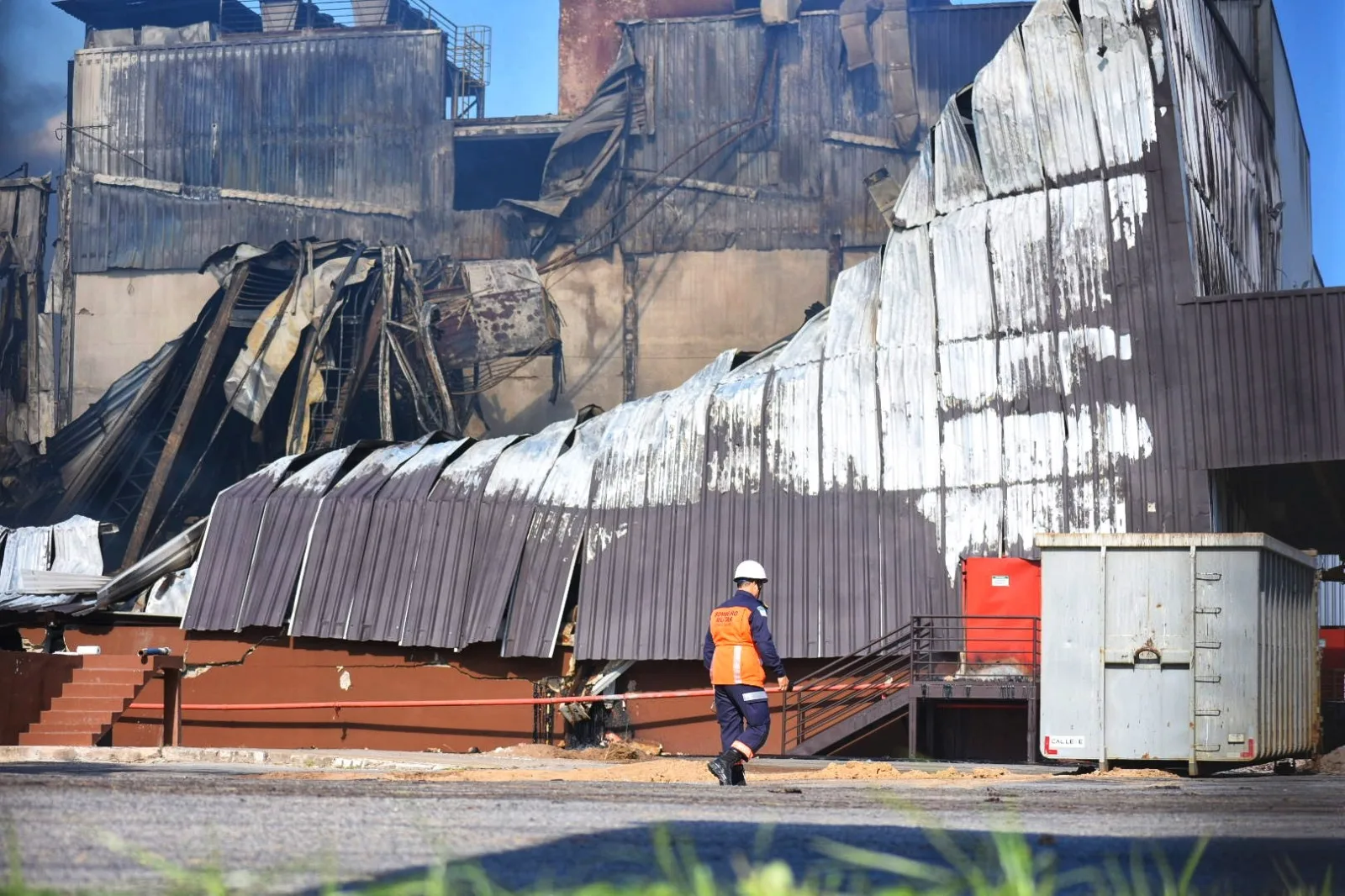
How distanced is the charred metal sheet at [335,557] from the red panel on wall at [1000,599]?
10.2m

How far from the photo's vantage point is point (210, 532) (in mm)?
27828

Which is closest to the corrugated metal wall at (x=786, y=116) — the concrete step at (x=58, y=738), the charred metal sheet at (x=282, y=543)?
the charred metal sheet at (x=282, y=543)

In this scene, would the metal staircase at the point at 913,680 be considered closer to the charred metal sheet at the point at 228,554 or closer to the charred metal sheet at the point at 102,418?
the charred metal sheet at the point at 228,554

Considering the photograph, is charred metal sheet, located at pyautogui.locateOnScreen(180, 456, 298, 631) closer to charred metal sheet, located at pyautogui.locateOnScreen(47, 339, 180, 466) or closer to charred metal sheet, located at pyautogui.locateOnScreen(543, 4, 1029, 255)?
charred metal sheet, located at pyautogui.locateOnScreen(47, 339, 180, 466)

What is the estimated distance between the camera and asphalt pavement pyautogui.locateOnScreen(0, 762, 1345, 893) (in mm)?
4578

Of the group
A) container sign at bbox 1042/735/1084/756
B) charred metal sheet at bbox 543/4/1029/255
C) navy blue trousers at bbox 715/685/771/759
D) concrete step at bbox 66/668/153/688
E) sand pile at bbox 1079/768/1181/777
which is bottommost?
sand pile at bbox 1079/768/1181/777

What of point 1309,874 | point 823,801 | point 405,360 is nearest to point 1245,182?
point 405,360

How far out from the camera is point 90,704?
1975cm

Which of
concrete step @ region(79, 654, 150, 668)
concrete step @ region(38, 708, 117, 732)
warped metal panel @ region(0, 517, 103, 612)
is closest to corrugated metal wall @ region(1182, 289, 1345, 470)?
concrete step @ region(79, 654, 150, 668)

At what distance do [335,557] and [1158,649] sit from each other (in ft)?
51.6

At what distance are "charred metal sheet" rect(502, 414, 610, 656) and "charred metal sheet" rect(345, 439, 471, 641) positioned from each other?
2.02 meters

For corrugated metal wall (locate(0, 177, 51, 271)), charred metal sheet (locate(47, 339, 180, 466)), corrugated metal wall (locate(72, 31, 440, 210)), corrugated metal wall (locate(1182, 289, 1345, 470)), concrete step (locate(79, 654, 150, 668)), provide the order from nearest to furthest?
concrete step (locate(79, 654, 150, 668)) → corrugated metal wall (locate(1182, 289, 1345, 470)) → charred metal sheet (locate(47, 339, 180, 466)) → corrugated metal wall (locate(0, 177, 51, 271)) → corrugated metal wall (locate(72, 31, 440, 210))

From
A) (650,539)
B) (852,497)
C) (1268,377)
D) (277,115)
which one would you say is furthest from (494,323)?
(1268,377)

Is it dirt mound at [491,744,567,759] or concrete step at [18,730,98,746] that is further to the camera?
dirt mound at [491,744,567,759]
